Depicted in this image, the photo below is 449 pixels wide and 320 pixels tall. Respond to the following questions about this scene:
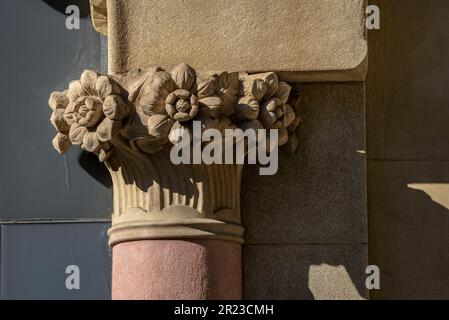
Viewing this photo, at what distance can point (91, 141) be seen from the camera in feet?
31.0

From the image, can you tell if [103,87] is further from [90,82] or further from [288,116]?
[288,116]

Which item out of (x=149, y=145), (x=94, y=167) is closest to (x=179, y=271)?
(x=149, y=145)

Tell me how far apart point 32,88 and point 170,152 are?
1.89 m

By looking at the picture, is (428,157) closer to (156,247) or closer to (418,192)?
(418,192)

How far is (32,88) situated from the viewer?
10883 mm

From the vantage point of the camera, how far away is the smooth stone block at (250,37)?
31.9ft

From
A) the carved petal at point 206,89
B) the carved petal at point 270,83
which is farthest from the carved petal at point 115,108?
the carved petal at point 270,83

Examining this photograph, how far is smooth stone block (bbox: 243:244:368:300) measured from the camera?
9617 mm

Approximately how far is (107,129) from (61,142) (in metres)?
0.86

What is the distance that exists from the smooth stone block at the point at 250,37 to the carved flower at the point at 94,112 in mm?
303

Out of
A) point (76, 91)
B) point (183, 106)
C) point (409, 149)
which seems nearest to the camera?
point (183, 106)

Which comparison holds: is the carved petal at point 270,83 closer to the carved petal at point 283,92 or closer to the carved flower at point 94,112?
the carved petal at point 283,92
